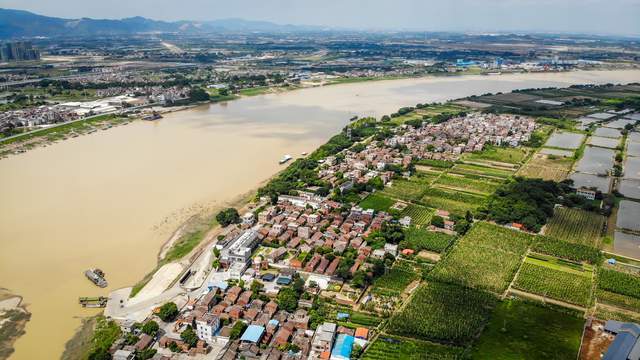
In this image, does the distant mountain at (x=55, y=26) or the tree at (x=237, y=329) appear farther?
the distant mountain at (x=55, y=26)

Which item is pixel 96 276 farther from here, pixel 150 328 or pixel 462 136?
pixel 462 136

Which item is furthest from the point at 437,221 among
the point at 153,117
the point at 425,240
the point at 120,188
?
the point at 153,117

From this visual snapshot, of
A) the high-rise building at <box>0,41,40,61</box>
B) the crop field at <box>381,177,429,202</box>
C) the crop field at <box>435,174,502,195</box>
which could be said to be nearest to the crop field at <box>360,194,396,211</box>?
the crop field at <box>381,177,429,202</box>

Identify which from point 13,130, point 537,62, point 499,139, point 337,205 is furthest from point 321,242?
point 537,62

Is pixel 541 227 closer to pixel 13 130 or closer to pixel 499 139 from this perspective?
pixel 499 139

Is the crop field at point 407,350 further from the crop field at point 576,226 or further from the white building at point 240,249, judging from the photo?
the crop field at point 576,226

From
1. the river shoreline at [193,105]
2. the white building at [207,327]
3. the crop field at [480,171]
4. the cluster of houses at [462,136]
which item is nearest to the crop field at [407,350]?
the white building at [207,327]
